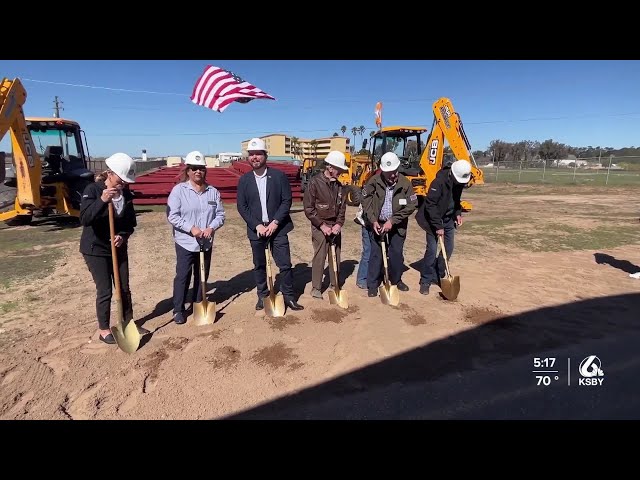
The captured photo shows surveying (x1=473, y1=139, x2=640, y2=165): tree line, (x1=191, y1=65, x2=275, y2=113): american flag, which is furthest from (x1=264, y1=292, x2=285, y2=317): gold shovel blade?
(x1=473, y1=139, x2=640, y2=165): tree line

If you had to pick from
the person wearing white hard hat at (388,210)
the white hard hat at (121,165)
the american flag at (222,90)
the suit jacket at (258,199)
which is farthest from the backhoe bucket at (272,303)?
the american flag at (222,90)

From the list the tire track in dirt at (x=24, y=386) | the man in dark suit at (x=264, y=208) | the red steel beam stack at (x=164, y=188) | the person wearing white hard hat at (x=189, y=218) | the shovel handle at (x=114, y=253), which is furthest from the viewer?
the red steel beam stack at (x=164, y=188)

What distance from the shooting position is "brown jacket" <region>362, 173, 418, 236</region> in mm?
5121

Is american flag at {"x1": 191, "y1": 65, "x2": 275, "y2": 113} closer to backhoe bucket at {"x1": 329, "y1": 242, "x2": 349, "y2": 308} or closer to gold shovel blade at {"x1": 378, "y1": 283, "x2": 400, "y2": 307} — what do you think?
backhoe bucket at {"x1": 329, "y1": 242, "x2": 349, "y2": 308}

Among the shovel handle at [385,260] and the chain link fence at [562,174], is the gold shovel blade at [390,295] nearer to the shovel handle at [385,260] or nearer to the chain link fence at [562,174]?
the shovel handle at [385,260]

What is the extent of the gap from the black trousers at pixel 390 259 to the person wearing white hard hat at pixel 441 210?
0.47 metres

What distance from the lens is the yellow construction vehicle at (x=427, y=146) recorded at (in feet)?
40.9

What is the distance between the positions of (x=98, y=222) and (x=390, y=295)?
11.4 ft

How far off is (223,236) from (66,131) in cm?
609

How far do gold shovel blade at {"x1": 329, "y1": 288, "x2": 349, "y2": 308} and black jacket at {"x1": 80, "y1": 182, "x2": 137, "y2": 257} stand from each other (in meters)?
2.54

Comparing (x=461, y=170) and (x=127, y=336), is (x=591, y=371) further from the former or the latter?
(x=127, y=336)

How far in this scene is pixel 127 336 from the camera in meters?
3.80
